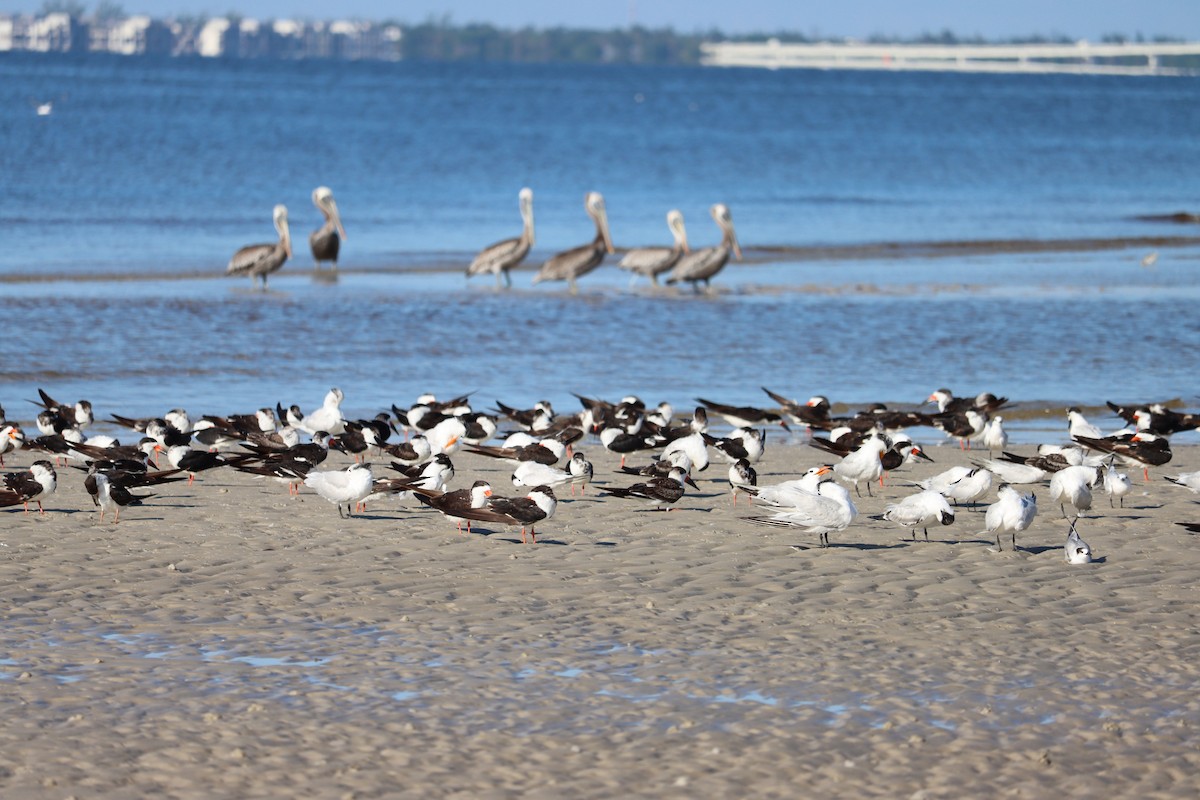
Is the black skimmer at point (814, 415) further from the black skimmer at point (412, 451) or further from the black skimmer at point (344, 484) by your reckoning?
the black skimmer at point (344, 484)

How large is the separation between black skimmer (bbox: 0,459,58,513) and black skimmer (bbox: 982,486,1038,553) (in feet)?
20.5

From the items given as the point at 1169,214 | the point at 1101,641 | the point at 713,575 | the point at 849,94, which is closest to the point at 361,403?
the point at 713,575

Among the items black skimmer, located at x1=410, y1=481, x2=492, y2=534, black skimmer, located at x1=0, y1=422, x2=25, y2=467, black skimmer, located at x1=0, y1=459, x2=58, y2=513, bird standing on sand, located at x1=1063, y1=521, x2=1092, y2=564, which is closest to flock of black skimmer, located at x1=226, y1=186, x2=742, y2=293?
black skimmer, located at x1=0, y1=422, x2=25, y2=467

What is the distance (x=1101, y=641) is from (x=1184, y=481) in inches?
138

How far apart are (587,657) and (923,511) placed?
3.24 meters

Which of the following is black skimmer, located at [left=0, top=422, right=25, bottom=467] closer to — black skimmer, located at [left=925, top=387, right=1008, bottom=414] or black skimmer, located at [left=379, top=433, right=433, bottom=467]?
black skimmer, located at [left=379, top=433, right=433, bottom=467]

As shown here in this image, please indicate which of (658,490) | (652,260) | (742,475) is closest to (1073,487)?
(742,475)

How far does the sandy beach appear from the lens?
677 cm

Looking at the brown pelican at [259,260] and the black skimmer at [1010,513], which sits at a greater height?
the black skimmer at [1010,513]

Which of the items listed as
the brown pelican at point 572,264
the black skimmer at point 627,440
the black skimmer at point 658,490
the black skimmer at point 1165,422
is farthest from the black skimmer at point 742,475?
the brown pelican at point 572,264

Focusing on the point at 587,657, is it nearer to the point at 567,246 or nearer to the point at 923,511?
the point at 923,511

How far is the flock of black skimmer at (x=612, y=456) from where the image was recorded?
35.4 feet

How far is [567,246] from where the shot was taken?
38.0 meters

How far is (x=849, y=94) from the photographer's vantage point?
148 metres
